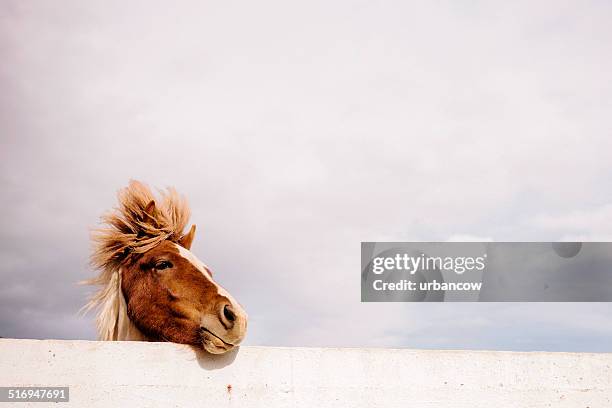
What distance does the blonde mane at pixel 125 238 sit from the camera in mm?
4648

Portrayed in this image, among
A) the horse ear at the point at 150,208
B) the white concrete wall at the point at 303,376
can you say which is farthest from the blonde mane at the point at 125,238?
the white concrete wall at the point at 303,376

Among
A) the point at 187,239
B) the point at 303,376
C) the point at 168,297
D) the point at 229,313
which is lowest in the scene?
the point at 303,376

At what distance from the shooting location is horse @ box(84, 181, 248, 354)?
3.97 meters

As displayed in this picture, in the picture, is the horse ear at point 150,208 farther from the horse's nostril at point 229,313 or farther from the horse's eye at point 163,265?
the horse's nostril at point 229,313

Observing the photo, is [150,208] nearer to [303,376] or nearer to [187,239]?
[187,239]

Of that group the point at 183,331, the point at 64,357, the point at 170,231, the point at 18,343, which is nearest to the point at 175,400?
the point at 183,331

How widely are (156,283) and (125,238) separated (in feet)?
1.96

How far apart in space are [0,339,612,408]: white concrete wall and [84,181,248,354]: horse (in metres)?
0.21

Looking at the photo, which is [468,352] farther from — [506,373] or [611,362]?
[611,362]

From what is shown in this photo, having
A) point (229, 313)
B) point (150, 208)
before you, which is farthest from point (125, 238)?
point (229, 313)

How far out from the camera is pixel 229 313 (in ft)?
12.9

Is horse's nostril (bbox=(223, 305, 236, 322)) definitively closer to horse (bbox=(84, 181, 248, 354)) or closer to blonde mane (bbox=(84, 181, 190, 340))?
horse (bbox=(84, 181, 248, 354))

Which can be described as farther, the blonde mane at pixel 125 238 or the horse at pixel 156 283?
the blonde mane at pixel 125 238

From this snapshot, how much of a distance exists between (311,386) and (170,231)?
65.9 inches
